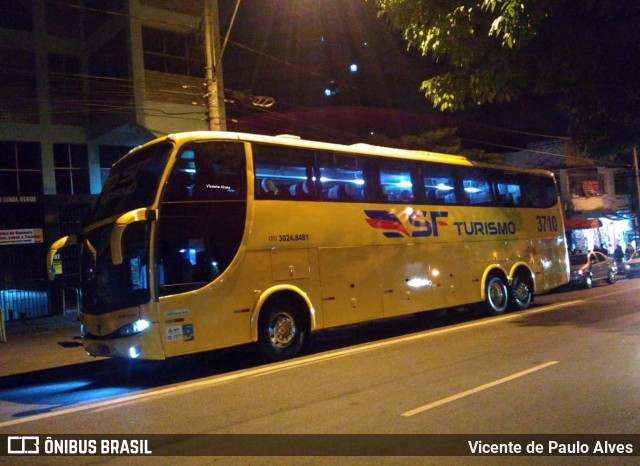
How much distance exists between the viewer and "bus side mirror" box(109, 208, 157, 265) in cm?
753

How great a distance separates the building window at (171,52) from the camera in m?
19.3

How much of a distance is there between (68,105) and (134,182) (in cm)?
1345

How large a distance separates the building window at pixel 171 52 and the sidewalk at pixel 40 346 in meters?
8.95

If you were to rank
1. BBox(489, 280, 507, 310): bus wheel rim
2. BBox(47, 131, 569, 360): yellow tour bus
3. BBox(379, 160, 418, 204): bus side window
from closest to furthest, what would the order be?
BBox(47, 131, 569, 360): yellow tour bus
BBox(379, 160, 418, 204): bus side window
BBox(489, 280, 507, 310): bus wheel rim

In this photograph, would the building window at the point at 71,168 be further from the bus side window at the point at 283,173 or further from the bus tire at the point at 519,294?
the bus tire at the point at 519,294

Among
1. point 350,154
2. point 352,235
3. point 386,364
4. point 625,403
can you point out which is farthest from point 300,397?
point 350,154

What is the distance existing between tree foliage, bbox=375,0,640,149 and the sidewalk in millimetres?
8678

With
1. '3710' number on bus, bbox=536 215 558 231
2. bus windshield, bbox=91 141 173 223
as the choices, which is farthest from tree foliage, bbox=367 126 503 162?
bus windshield, bbox=91 141 173 223

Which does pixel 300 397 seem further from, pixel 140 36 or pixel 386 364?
pixel 140 36

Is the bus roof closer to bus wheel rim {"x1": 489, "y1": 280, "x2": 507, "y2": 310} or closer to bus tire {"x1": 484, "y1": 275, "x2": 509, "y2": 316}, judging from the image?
bus tire {"x1": 484, "y1": 275, "x2": 509, "y2": 316}

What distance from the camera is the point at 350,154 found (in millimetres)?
11539

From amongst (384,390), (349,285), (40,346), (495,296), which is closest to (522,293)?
(495,296)

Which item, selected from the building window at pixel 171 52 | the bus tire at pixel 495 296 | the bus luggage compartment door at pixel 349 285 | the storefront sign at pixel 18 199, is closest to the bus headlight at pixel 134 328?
the bus luggage compartment door at pixel 349 285

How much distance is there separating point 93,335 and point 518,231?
11410 mm
